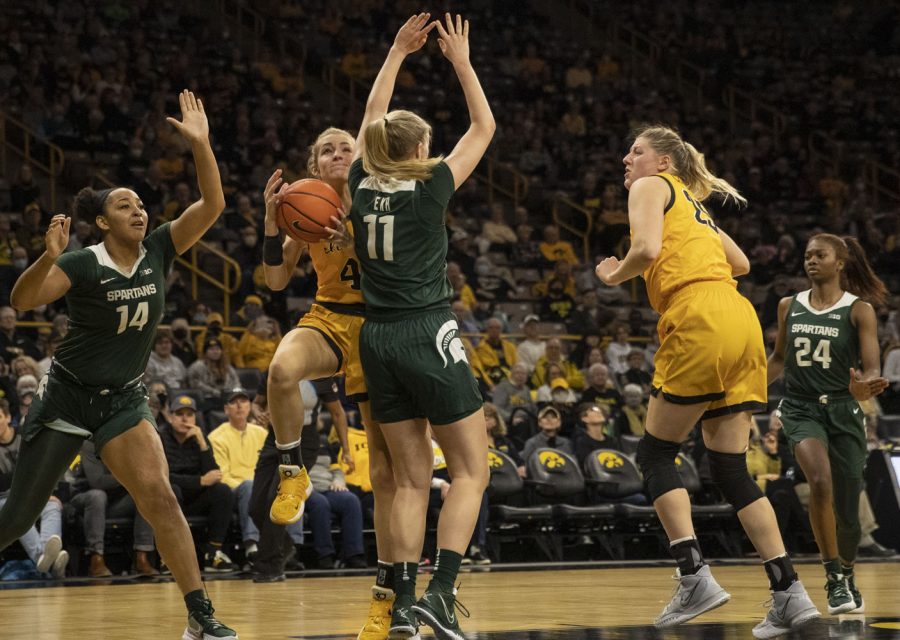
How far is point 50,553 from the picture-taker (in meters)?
9.30

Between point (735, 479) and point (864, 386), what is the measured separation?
1.42m

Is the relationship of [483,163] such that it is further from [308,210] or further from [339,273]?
[308,210]

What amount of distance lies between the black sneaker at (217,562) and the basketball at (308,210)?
5.49 metres

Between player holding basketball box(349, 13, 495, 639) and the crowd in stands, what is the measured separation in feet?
11.6

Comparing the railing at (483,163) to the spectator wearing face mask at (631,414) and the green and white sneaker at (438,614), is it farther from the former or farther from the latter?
the green and white sneaker at (438,614)

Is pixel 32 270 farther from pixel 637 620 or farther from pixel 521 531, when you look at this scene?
pixel 521 531

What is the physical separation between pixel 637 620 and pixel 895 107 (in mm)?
19726

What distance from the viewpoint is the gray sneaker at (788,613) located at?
5.54 meters

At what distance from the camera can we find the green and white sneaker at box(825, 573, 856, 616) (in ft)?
21.2

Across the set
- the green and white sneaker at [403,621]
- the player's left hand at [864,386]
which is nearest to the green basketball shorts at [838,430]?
the player's left hand at [864,386]

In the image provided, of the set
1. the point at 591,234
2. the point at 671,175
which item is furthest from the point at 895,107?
the point at 671,175

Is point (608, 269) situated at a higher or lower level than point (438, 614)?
higher

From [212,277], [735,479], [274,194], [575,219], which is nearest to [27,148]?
[212,277]

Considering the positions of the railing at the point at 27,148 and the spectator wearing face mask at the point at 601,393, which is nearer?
the spectator wearing face mask at the point at 601,393
